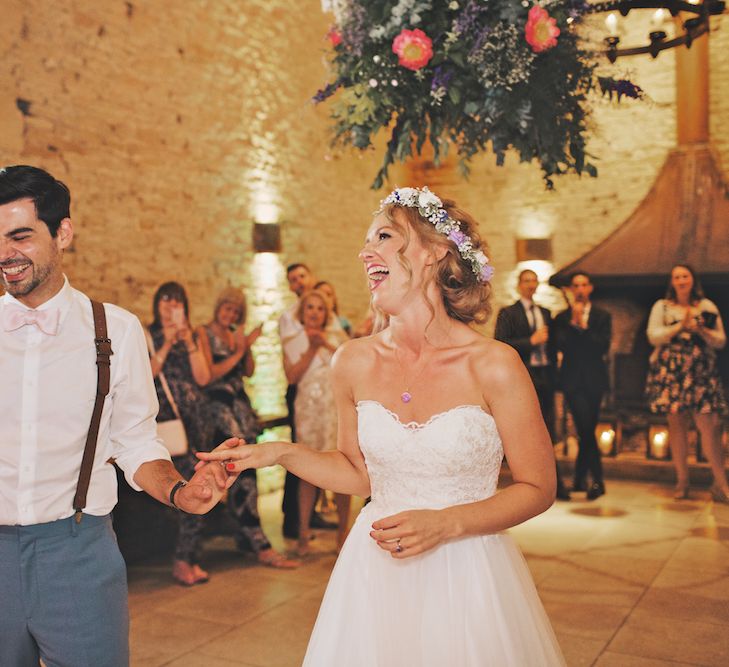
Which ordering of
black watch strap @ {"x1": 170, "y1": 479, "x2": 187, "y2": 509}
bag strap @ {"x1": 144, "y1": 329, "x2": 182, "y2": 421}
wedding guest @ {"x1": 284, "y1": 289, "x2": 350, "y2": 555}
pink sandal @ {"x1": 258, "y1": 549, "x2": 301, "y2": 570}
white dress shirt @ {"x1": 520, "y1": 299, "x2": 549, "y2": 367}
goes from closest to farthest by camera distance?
black watch strap @ {"x1": 170, "y1": 479, "x2": 187, "y2": 509} < bag strap @ {"x1": 144, "y1": 329, "x2": 182, "y2": 421} < pink sandal @ {"x1": 258, "y1": 549, "x2": 301, "y2": 570} < wedding guest @ {"x1": 284, "y1": 289, "x2": 350, "y2": 555} < white dress shirt @ {"x1": 520, "y1": 299, "x2": 549, "y2": 367}

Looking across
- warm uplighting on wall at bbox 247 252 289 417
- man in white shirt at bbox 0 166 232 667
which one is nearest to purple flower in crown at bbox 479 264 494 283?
man in white shirt at bbox 0 166 232 667

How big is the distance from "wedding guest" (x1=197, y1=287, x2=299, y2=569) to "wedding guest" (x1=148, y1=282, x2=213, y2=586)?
0.38 ft

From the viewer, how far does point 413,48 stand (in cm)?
262

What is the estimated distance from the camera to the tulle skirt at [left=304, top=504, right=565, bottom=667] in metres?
1.81

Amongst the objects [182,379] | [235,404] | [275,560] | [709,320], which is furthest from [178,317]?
[709,320]

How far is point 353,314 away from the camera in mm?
8703

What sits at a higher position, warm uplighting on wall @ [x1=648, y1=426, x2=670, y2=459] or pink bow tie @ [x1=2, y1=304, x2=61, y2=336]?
pink bow tie @ [x1=2, y1=304, x2=61, y2=336]

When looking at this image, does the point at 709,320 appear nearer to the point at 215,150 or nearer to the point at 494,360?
the point at 215,150

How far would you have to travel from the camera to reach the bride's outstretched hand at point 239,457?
1.89 meters

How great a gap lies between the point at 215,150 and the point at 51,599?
17.3 ft

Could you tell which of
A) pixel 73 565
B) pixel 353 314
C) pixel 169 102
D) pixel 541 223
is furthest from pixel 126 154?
pixel 541 223

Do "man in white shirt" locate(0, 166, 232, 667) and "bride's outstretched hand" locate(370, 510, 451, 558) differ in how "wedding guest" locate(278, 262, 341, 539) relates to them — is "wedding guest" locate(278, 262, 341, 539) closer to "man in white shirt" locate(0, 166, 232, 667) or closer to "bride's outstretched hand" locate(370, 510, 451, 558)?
"man in white shirt" locate(0, 166, 232, 667)

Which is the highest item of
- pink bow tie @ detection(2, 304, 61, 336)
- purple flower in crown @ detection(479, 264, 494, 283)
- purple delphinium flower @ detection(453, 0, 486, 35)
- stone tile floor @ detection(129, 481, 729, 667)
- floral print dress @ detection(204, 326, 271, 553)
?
purple delphinium flower @ detection(453, 0, 486, 35)

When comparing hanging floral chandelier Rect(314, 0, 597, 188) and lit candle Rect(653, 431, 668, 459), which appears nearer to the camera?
hanging floral chandelier Rect(314, 0, 597, 188)
